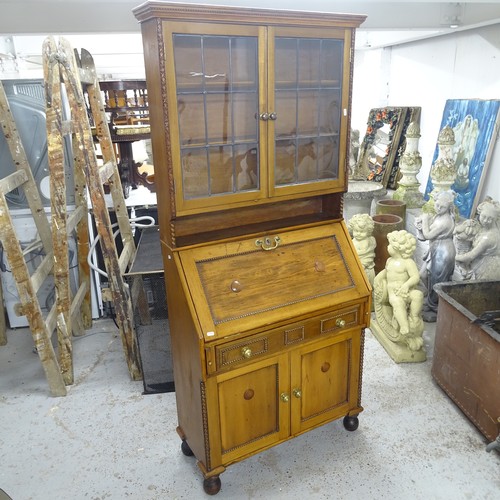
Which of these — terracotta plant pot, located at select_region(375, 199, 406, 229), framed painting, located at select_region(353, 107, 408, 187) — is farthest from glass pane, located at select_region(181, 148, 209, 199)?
framed painting, located at select_region(353, 107, 408, 187)

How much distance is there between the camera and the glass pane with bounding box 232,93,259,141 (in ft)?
5.86

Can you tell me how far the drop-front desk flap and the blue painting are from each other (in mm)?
2109

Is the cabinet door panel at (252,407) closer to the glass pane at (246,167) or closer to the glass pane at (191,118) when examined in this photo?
the glass pane at (246,167)

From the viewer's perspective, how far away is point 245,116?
1811mm

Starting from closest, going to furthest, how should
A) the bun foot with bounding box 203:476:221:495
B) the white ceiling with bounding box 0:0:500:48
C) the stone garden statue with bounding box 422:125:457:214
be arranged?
the bun foot with bounding box 203:476:221:495 → the white ceiling with bounding box 0:0:500:48 → the stone garden statue with bounding box 422:125:457:214

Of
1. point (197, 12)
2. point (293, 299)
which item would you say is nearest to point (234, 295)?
point (293, 299)

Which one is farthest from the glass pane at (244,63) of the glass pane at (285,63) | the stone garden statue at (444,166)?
the stone garden statue at (444,166)

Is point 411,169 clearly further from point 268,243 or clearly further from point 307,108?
point 268,243

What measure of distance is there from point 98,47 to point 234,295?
511cm

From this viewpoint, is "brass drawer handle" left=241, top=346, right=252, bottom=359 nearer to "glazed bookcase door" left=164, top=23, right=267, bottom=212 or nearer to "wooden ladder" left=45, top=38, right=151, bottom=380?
"glazed bookcase door" left=164, top=23, right=267, bottom=212

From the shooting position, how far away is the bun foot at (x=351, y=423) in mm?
2299

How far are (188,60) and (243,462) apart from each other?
1.79 metres

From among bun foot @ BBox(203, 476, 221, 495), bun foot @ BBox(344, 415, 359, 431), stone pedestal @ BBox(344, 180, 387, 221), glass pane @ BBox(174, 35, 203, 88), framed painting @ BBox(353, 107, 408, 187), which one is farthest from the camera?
framed painting @ BBox(353, 107, 408, 187)

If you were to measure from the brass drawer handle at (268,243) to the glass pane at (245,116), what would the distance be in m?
0.42
